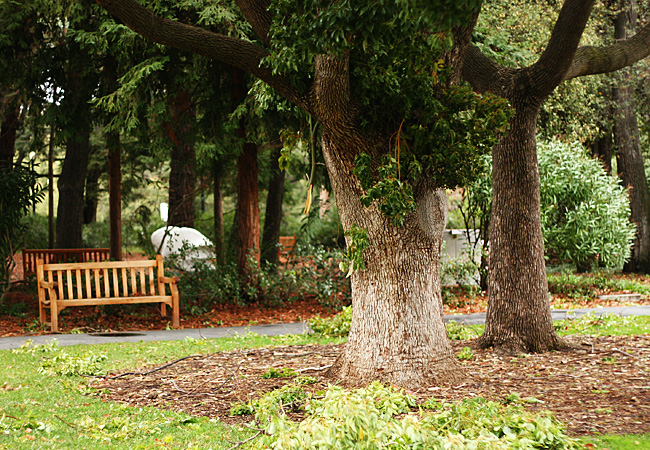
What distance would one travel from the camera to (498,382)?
5.81 m

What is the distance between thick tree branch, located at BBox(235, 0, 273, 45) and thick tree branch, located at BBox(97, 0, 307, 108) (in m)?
0.21

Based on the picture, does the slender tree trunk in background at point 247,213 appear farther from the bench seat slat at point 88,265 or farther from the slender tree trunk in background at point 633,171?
the slender tree trunk in background at point 633,171

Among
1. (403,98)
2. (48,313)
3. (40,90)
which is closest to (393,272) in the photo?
(403,98)

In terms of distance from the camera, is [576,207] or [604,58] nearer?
[604,58]

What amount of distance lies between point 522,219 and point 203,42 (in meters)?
3.86

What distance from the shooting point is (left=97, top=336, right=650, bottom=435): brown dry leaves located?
4.94m

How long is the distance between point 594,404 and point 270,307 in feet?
25.0

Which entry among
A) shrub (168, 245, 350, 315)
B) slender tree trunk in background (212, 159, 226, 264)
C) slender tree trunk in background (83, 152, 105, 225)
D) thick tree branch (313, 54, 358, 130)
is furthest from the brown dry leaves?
slender tree trunk in background (83, 152, 105, 225)

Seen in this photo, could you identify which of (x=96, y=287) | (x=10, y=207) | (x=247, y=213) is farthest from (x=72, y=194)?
(x=96, y=287)

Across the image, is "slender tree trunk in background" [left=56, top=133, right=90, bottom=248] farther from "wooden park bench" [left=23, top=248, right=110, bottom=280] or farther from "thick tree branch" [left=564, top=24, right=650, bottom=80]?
"thick tree branch" [left=564, top=24, right=650, bottom=80]

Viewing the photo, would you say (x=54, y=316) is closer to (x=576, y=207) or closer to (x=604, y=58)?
(x=604, y=58)

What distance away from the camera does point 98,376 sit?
6723 mm

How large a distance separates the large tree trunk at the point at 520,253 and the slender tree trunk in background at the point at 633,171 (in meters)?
11.9

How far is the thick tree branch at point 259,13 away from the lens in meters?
5.91
